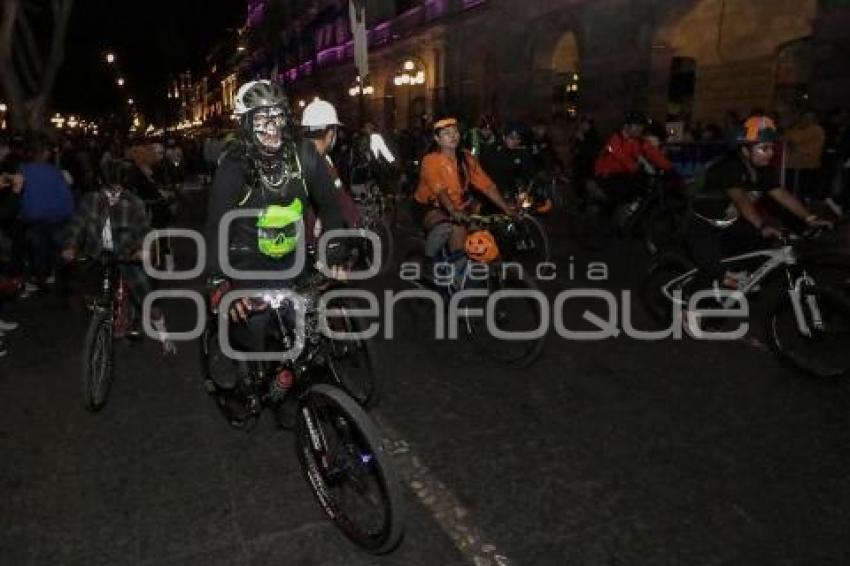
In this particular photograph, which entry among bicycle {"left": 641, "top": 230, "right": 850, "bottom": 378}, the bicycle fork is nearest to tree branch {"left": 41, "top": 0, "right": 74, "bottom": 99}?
bicycle {"left": 641, "top": 230, "right": 850, "bottom": 378}

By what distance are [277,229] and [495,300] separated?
2.79m

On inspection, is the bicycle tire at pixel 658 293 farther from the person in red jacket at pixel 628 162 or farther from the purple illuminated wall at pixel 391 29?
the purple illuminated wall at pixel 391 29

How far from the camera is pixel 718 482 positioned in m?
4.05

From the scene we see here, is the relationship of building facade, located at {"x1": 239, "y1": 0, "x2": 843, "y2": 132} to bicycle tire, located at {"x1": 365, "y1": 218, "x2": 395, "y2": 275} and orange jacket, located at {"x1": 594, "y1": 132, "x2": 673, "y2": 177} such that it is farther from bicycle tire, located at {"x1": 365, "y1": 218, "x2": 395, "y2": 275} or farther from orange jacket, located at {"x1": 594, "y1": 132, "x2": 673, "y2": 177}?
bicycle tire, located at {"x1": 365, "y1": 218, "x2": 395, "y2": 275}

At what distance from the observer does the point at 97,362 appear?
5.30 metres

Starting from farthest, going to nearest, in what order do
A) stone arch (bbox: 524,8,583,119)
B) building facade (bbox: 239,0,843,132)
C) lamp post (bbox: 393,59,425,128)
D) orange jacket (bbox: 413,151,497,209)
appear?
1. lamp post (bbox: 393,59,425,128)
2. stone arch (bbox: 524,8,583,119)
3. building facade (bbox: 239,0,843,132)
4. orange jacket (bbox: 413,151,497,209)

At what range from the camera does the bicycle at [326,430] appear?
3.21 metres

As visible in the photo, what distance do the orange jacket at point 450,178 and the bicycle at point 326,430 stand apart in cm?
270

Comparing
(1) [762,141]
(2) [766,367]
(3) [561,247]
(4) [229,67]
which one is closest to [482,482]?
(2) [766,367]

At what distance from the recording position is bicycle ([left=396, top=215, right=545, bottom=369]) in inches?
234

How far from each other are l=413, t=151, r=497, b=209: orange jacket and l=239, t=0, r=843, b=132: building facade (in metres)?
10.9

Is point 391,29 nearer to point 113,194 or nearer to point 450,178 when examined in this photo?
point 450,178

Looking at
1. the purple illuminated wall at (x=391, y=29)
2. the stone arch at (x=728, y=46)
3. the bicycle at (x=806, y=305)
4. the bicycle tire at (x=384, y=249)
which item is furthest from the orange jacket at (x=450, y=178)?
the purple illuminated wall at (x=391, y=29)

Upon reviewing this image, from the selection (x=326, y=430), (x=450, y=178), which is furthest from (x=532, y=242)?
(x=326, y=430)
